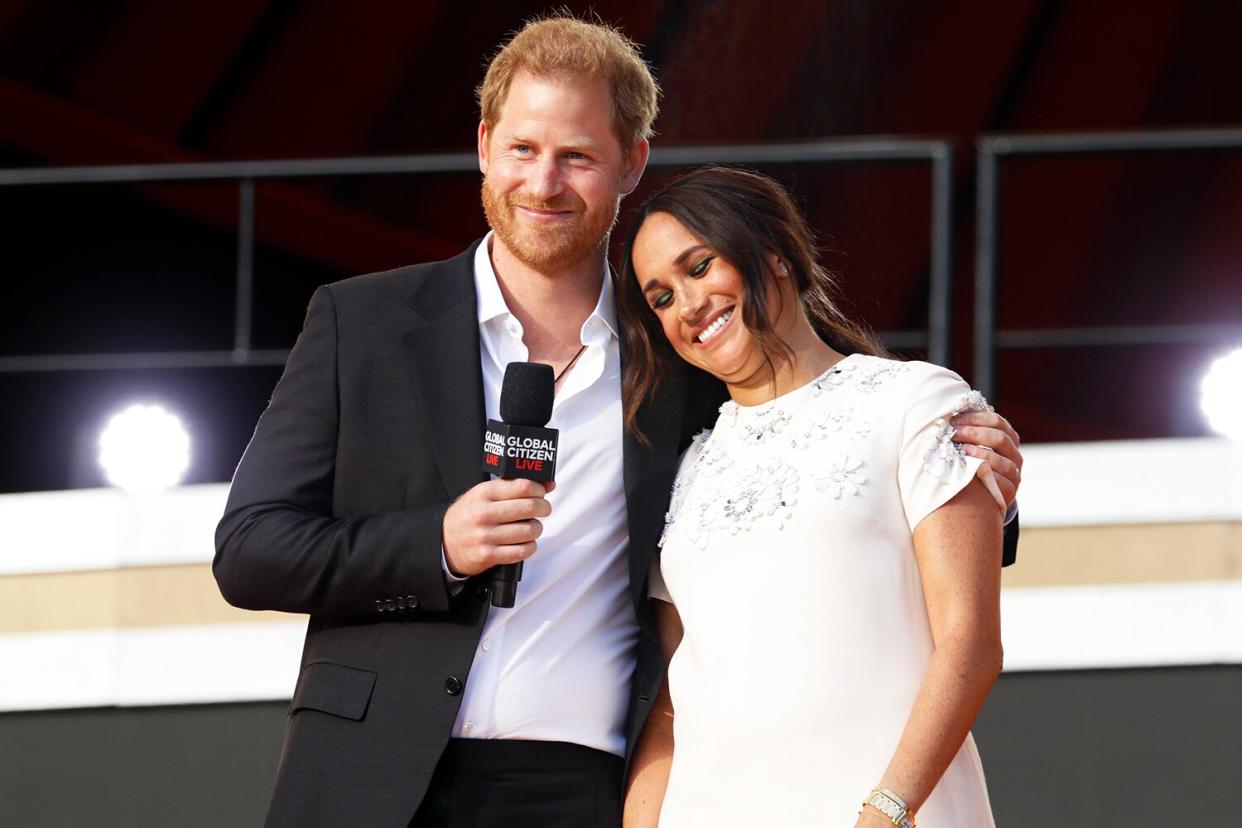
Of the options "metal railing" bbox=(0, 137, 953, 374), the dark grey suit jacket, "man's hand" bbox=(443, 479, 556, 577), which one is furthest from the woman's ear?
"metal railing" bbox=(0, 137, 953, 374)

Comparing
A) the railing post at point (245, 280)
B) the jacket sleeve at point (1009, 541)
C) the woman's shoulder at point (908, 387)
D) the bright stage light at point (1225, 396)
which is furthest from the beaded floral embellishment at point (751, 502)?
the railing post at point (245, 280)

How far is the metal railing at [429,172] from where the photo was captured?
360cm

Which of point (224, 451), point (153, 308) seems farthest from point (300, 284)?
point (224, 451)

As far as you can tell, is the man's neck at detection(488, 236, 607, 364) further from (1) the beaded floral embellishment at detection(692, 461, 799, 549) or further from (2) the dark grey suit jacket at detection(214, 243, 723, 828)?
(1) the beaded floral embellishment at detection(692, 461, 799, 549)

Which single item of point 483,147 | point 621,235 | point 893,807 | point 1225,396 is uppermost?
point 621,235

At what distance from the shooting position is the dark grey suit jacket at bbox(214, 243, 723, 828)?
80.7 inches

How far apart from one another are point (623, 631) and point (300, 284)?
4575mm

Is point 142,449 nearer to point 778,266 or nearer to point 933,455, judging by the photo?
point 778,266

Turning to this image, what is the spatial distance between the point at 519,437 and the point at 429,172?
6.68ft

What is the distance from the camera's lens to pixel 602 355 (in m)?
2.30

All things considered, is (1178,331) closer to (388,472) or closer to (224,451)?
(388,472)

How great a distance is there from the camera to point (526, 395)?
1952mm

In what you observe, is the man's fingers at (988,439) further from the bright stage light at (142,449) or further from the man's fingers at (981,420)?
the bright stage light at (142,449)

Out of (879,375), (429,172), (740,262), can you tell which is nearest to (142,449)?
(429,172)
